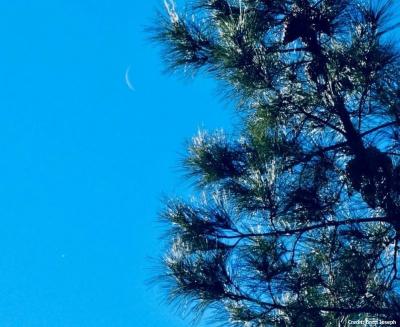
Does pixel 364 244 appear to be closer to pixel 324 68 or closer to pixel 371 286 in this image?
pixel 371 286

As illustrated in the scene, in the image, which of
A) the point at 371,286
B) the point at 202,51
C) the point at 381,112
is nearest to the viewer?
Result: the point at 371,286

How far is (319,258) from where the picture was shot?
441 centimetres

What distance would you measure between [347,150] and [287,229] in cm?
73

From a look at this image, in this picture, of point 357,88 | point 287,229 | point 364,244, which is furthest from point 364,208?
point 357,88

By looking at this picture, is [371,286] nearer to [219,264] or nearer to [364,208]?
[364,208]

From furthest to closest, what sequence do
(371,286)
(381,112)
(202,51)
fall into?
(202,51) → (381,112) → (371,286)

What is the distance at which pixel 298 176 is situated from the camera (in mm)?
4582

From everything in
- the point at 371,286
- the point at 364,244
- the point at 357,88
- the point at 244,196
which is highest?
the point at 357,88

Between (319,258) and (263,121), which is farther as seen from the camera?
(263,121)

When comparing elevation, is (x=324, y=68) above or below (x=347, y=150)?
above

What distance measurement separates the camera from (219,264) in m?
4.30

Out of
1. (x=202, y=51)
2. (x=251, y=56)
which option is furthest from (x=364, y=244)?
(x=202, y=51)

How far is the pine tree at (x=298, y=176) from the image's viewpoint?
424 centimetres

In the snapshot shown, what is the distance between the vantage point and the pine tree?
13.9 ft
